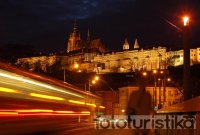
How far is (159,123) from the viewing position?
15.7 metres

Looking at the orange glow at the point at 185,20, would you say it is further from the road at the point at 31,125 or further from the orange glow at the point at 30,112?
the orange glow at the point at 30,112

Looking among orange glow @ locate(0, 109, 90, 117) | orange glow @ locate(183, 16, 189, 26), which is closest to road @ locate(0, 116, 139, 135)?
orange glow @ locate(0, 109, 90, 117)

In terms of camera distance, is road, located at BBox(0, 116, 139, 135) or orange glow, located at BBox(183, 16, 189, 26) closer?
road, located at BBox(0, 116, 139, 135)

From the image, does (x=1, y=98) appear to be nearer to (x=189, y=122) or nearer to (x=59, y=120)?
(x=189, y=122)

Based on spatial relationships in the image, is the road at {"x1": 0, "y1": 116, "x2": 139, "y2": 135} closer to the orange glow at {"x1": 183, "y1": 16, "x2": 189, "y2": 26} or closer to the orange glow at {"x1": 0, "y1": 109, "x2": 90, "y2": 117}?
the orange glow at {"x1": 0, "y1": 109, "x2": 90, "y2": 117}

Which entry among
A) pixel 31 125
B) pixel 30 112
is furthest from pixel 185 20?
pixel 31 125

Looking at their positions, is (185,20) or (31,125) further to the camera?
(185,20)

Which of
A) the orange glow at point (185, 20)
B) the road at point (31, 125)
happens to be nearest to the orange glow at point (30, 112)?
the road at point (31, 125)

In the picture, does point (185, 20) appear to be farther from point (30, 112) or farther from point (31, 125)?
point (31, 125)

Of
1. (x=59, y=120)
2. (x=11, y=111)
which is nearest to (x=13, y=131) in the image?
(x=11, y=111)

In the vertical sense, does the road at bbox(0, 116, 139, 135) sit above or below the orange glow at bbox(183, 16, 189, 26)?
below

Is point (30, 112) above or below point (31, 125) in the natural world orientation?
above

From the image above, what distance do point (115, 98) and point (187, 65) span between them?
95.4m

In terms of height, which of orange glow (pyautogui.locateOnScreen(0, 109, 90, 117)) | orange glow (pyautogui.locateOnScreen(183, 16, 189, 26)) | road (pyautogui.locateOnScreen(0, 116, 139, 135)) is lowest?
road (pyautogui.locateOnScreen(0, 116, 139, 135))
